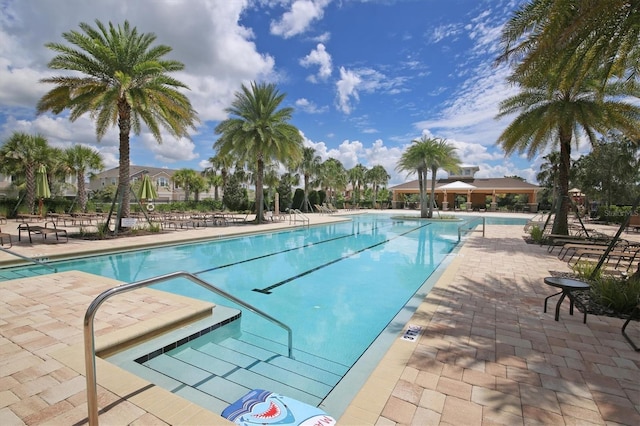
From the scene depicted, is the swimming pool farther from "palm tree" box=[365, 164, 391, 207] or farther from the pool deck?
"palm tree" box=[365, 164, 391, 207]

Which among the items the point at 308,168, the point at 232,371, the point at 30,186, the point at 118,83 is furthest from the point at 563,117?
the point at 30,186

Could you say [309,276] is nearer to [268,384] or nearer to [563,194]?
[268,384]

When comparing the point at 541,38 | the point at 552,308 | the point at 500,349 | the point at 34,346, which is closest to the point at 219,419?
the point at 34,346

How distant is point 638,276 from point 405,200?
42.0 m

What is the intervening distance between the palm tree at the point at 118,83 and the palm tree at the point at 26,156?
46.1ft

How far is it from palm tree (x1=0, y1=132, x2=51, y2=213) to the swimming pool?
19.0 m

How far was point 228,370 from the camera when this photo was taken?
357cm

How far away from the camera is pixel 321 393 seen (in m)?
3.29

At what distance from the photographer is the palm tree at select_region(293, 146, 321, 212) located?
1427 inches

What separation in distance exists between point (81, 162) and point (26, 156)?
152 inches

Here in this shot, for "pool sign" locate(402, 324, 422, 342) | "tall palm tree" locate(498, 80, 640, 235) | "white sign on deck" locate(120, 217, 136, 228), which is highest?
"tall palm tree" locate(498, 80, 640, 235)

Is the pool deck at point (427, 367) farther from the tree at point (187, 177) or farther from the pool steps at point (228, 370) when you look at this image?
the tree at point (187, 177)

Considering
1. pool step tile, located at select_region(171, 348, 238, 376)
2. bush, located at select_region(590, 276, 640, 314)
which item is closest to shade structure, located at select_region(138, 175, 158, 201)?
pool step tile, located at select_region(171, 348, 238, 376)

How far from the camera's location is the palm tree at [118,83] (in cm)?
1188
